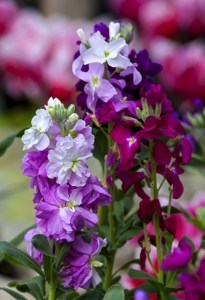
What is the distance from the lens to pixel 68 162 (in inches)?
46.8

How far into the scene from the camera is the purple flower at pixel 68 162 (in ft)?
3.90

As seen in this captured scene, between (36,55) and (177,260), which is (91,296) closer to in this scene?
(177,260)

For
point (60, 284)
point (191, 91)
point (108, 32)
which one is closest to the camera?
point (60, 284)

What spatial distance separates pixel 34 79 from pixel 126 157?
107 inches

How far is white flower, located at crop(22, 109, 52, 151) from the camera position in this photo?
1200 millimetres

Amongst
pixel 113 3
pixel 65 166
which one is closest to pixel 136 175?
pixel 65 166

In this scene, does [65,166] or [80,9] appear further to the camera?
[80,9]

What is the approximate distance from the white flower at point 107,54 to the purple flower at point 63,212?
0.18 metres

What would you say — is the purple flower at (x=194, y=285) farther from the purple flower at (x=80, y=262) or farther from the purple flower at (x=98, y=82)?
the purple flower at (x=98, y=82)

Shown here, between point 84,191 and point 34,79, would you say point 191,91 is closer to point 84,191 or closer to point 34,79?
point 34,79

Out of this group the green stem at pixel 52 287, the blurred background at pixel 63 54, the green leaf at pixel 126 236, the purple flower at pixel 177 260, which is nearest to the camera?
the purple flower at pixel 177 260

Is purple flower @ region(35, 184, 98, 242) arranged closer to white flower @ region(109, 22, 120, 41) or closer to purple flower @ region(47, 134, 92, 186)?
purple flower @ region(47, 134, 92, 186)

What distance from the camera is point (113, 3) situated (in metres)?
4.68

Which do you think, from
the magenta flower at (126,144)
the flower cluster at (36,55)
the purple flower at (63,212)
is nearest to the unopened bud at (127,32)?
the magenta flower at (126,144)
